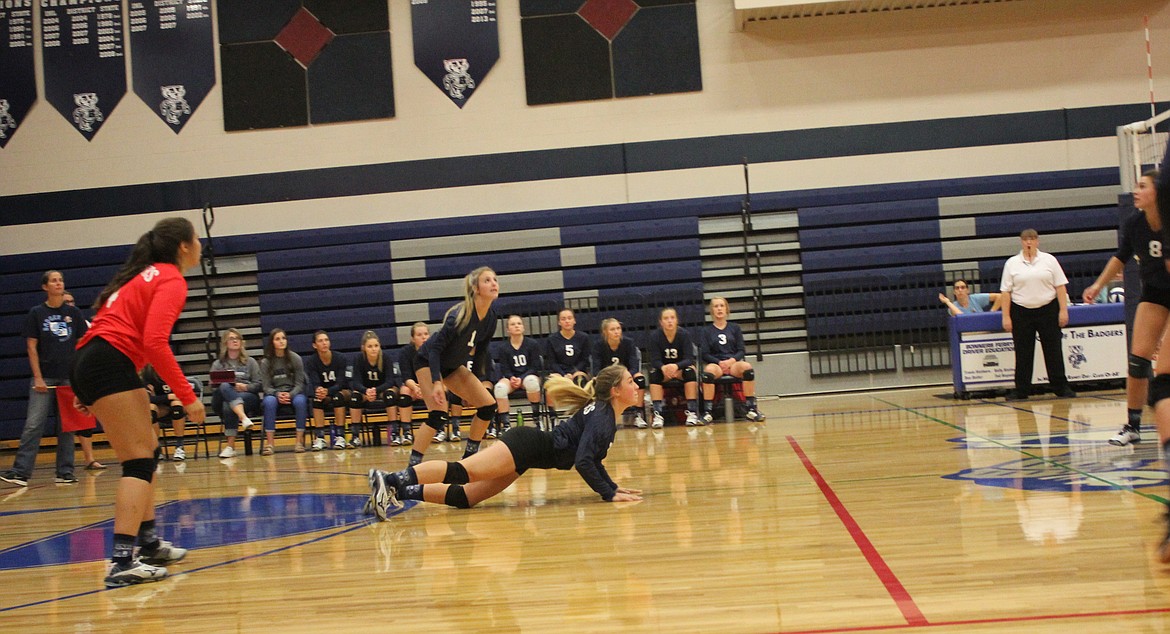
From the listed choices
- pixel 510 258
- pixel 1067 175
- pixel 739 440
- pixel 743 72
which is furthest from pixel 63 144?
pixel 1067 175

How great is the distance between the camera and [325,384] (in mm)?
10531

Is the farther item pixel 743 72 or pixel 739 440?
pixel 743 72

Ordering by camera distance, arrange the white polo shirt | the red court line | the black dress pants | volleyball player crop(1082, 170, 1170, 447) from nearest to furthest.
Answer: the red court line < volleyball player crop(1082, 170, 1170, 447) < the white polo shirt < the black dress pants

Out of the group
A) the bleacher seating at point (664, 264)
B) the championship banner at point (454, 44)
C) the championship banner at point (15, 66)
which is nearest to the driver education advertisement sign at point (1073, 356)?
the bleacher seating at point (664, 264)

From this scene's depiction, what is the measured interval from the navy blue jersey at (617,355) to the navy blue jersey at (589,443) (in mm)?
4676

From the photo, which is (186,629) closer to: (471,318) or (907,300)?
(471,318)

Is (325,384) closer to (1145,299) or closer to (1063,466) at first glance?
(1063,466)

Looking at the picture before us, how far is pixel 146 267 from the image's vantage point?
3.96 meters

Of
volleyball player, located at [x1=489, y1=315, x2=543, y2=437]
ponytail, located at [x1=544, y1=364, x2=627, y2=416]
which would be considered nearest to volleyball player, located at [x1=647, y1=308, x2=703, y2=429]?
volleyball player, located at [x1=489, y1=315, x2=543, y2=437]

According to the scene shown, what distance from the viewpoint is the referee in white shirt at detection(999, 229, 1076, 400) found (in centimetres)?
885

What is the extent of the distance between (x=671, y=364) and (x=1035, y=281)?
3.51m

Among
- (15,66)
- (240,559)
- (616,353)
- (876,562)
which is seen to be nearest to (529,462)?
(240,559)

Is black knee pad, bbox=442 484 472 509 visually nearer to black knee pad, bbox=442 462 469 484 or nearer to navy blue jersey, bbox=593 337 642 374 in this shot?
black knee pad, bbox=442 462 469 484

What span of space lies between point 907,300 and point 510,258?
511 cm
